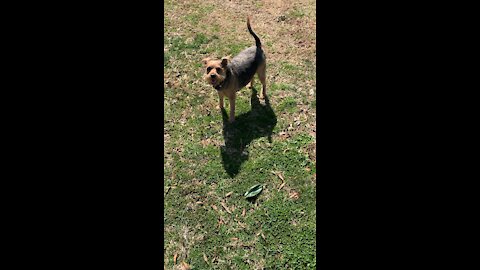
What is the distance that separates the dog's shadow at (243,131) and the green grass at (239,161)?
19 mm

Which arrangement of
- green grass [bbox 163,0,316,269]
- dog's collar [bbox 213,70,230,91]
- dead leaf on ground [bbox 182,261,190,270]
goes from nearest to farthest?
1. dead leaf on ground [bbox 182,261,190,270]
2. green grass [bbox 163,0,316,269]
3. dog's collar [bbox 213,70,230,91]

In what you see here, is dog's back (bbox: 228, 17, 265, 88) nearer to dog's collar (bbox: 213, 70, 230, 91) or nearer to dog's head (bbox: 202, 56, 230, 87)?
dog's collar (bbox: 213, 70, 230, 91)

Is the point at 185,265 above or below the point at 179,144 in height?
below

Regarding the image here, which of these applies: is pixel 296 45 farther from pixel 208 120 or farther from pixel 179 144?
pixel 179 144

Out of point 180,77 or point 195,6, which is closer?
point 180,77

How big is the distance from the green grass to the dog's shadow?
0.02m

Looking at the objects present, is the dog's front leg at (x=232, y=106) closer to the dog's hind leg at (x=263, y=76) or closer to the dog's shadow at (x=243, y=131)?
the dog's shadow at (x=243, y=131)

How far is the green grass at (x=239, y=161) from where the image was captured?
17.7ft

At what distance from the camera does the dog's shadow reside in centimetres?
641

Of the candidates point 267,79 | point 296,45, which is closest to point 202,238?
point 267,79

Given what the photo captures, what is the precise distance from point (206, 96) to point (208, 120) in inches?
→ 27.2

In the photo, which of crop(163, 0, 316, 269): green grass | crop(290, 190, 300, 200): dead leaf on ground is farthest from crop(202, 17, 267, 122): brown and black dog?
crop(290, 190, 300, 200): dead leaf on ground
